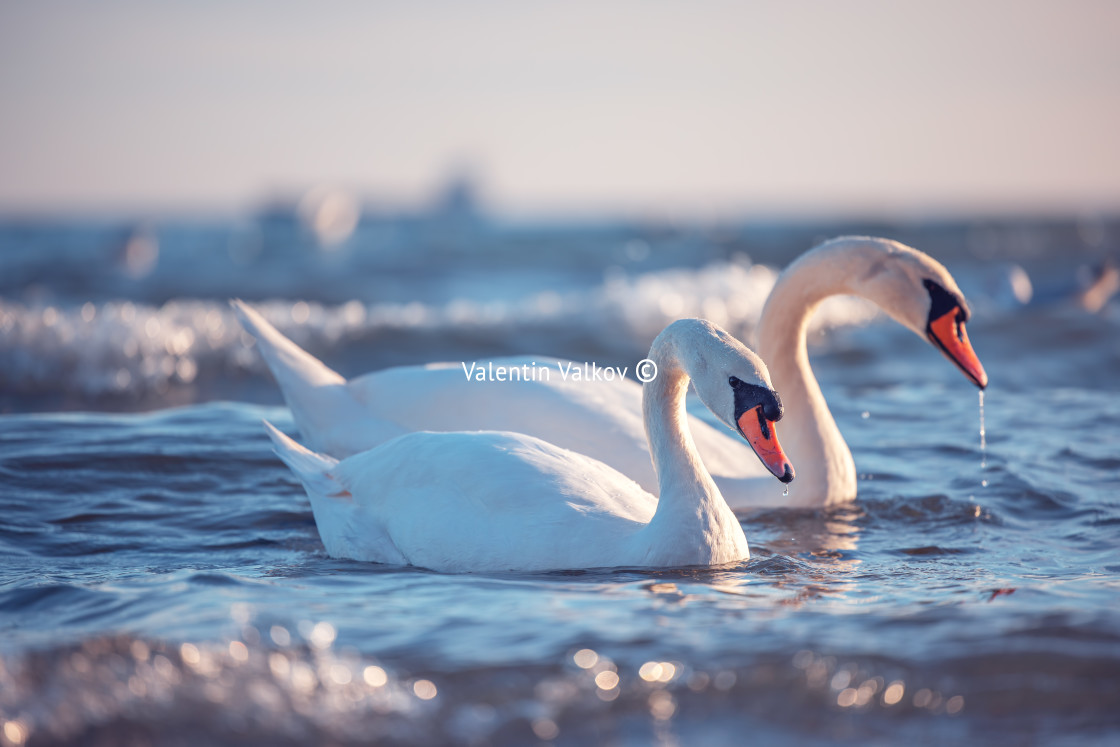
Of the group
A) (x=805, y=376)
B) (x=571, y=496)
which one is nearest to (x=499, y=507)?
(x=571, y=496)

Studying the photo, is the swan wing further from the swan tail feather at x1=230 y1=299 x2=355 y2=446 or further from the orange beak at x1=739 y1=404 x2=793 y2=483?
the swan tail feather at x1=230 y1=299 x2=355 y2=446

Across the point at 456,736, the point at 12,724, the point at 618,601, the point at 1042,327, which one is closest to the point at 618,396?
the point at 618,601

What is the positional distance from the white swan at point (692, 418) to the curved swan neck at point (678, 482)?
806mm

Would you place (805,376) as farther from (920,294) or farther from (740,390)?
(740,390)

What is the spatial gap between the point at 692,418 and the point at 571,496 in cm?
158

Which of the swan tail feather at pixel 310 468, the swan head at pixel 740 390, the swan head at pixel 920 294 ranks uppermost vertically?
the swan head at pixel 920 294

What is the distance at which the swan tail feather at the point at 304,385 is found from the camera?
5.66 meters

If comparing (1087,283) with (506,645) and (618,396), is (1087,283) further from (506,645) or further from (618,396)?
(506,645)

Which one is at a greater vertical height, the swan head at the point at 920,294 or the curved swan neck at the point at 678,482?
the swan head at the point at 920,294

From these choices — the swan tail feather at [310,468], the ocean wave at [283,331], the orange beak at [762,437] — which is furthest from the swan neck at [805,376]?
the ocean wave at [283,331]

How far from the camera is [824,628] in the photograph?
3480 millimetres

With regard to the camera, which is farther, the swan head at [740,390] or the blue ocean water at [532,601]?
the swan head at [740,390]

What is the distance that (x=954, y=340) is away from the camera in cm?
511

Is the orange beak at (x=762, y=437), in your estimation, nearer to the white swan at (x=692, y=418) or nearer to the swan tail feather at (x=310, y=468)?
the white swan at (x=692, y=418)
